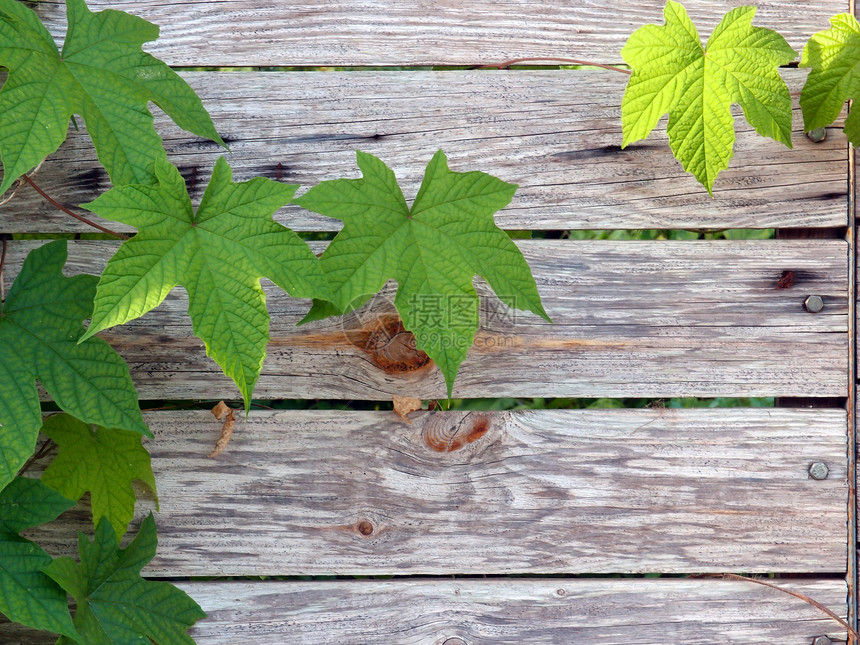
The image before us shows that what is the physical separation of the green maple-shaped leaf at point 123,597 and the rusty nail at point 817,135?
198 cm

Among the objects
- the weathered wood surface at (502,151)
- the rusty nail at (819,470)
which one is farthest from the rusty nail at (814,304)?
the rusty nail at (819,470)

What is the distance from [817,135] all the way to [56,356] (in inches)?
77.4

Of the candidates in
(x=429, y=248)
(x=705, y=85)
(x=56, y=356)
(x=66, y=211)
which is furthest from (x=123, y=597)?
(x=705, y=85)

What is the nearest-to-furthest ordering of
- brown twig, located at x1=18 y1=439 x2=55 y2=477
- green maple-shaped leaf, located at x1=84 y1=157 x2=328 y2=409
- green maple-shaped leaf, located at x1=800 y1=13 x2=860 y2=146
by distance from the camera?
green maple-shaped leaf, located at x1=84 y1=157 x2=328 y2=409 → green maple-shaped leaf, located at x1=800 y1=13 x2=860 y2=146 → brown twig, located at x1=18 y1=439 x2=55 y2=477

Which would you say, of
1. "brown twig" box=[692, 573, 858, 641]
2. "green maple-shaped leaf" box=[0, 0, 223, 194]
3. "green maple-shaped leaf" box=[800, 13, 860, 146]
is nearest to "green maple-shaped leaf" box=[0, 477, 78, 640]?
"green maple-shaped leaf" box=[0, 0, 223, 194]

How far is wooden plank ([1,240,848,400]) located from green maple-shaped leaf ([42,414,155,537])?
15cm

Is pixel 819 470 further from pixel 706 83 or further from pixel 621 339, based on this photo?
pixel 706 83

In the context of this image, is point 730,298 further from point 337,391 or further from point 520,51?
point 337,391

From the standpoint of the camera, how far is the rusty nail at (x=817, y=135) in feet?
5.26

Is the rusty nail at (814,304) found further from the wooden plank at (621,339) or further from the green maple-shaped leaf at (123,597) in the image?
the green maple-shaped leaf at (123,597)

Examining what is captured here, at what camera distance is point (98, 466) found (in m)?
1.51

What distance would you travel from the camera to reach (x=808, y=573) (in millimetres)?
1658

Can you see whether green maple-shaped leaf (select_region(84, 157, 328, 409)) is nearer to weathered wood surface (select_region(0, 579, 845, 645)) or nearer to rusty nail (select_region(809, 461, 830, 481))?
weathered wood surface (select_region(0, 579, 845, 645))

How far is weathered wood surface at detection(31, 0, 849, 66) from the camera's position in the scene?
1594mm
